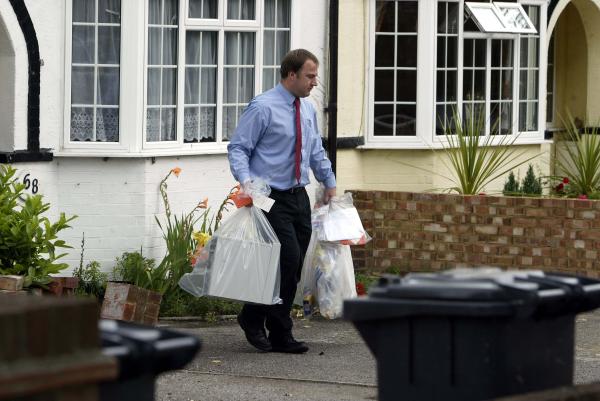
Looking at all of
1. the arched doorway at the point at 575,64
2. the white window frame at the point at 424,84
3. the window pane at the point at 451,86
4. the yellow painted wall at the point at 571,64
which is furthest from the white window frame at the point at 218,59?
the yellow painted wall at the point at 571,64

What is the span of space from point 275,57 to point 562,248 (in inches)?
118

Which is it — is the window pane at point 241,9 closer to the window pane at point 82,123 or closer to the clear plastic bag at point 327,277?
the window pane at point 82,123

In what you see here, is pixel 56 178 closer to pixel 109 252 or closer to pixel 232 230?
pixel 109 252

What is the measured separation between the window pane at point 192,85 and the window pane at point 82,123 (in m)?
0.94

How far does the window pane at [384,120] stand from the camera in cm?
1398

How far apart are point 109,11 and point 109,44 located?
0.26 metres

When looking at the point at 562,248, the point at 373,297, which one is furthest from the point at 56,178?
the point at 373,297

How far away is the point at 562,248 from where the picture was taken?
12.4m

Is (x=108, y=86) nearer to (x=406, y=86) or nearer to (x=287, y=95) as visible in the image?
(x=287, y=95)

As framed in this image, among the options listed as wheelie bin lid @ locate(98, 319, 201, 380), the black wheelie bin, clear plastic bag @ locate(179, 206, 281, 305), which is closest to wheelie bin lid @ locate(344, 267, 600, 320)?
the black wheelie bin

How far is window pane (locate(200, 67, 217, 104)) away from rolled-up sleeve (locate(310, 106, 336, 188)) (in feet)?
10.1

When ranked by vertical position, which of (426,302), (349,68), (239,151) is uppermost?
(349,68)

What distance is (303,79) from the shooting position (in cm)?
899

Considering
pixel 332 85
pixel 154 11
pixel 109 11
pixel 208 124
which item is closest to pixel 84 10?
pixel 109 11
